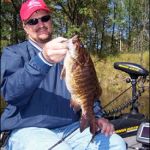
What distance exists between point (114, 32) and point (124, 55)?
41.5 inches

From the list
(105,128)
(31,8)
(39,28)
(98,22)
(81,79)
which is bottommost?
(105,128)

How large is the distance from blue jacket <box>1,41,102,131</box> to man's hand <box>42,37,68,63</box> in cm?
18

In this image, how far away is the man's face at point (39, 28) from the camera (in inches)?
120

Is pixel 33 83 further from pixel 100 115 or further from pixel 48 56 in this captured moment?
pixel 100 115

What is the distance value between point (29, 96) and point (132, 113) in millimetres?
2222

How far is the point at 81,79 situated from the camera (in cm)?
257

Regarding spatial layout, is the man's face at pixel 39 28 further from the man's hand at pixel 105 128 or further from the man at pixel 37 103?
the man's hand at pixel 105 128

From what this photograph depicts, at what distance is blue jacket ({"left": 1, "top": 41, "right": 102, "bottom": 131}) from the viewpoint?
8.81 feet

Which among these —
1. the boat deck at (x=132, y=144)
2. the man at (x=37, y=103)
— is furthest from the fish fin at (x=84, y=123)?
the boat deck at (x=132, y=144)

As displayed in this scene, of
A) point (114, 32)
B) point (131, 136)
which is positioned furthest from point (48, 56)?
point (114, 32)

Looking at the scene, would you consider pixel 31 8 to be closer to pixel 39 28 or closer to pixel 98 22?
pixel 39 28

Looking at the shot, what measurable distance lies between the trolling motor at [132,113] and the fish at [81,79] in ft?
5.33

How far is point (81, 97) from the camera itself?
2664 millimetres

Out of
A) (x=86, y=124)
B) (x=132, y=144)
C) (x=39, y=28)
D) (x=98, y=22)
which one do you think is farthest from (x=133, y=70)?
(x=98, y=22)
